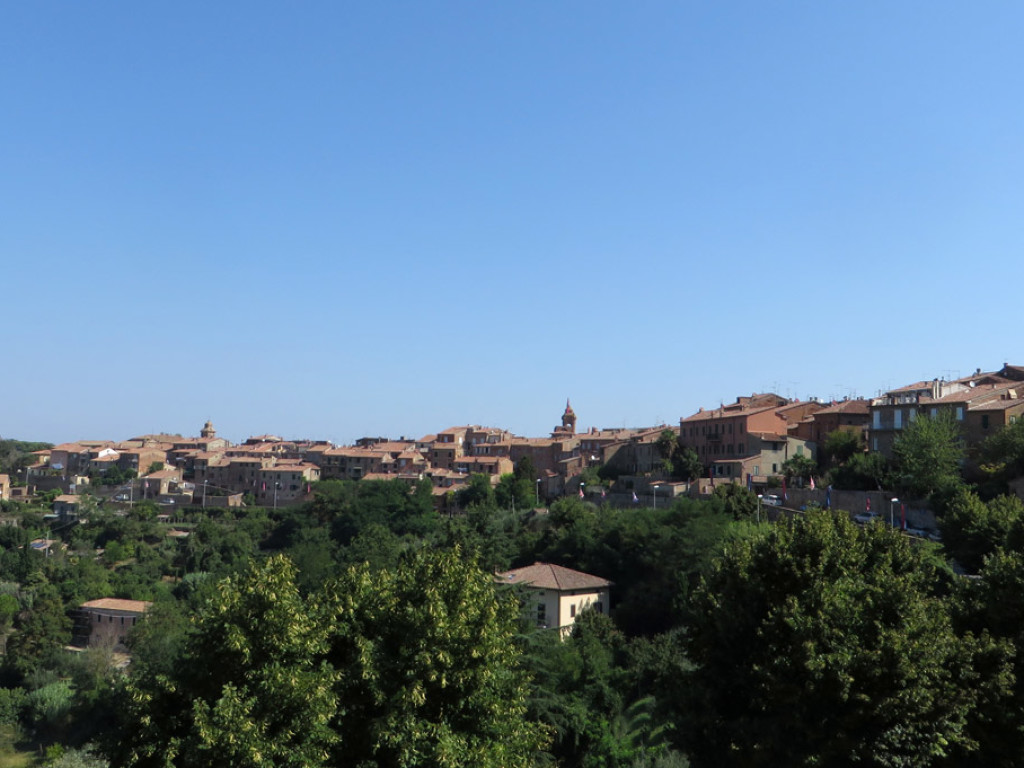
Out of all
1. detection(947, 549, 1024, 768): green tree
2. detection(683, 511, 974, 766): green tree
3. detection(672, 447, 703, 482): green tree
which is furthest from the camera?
detection(672, 447, 703, 482): green tree

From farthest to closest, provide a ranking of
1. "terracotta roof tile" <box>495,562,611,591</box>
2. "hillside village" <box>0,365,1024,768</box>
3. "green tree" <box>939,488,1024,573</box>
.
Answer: "terracotta roof tile" <box>495,562,611,591</box>, "green tree" <box>939,488,1024,573</box>, "hillside village" <box>0,365,1024,768</box>

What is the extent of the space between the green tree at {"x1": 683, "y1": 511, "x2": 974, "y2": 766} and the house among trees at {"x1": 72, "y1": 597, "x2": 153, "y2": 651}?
42111mm

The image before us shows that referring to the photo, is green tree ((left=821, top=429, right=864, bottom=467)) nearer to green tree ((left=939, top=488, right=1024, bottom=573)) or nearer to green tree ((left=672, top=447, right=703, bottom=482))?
green tree ((left=672, top=447, right=703, bottom=482))

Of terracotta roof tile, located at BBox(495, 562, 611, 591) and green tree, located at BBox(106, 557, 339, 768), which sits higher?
green tree, located at BBox(106, 557, 339, 768)

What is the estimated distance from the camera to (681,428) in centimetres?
6169

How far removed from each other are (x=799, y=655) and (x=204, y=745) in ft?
28.4

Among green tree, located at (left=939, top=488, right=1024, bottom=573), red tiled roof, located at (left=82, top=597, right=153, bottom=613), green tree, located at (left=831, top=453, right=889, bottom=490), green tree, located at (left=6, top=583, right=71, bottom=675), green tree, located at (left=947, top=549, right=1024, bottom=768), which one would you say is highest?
green tree, located at (left=831, top=453, right=889, bottom=490)

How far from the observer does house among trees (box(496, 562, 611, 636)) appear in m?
35.7

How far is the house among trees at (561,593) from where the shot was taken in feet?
117

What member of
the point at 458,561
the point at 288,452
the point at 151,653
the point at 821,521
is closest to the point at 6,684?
the point at 151,653

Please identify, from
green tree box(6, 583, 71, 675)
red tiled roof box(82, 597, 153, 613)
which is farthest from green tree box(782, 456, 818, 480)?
green tree box(6, 583, 71, 675)

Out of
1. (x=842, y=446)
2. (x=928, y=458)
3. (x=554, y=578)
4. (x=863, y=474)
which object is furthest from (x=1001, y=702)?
(x=842, y=446)

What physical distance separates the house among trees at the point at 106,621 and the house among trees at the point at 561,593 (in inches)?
975

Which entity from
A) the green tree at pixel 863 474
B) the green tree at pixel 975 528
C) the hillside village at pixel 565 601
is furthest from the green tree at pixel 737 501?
the green tree at pixel 975 528
